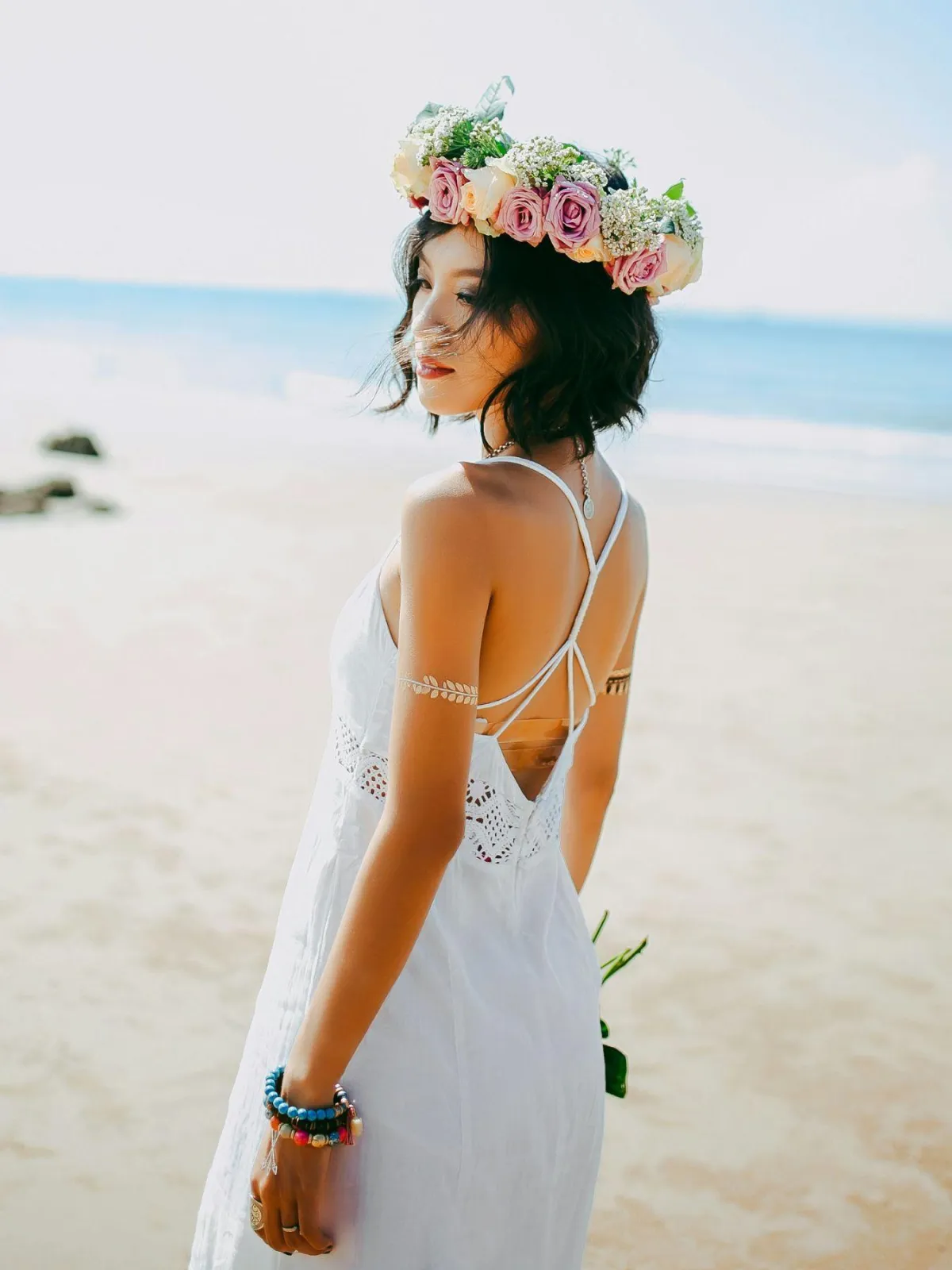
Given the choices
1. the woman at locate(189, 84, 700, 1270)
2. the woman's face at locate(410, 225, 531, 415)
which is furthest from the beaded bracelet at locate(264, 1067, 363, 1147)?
the woman's face at locate(410, 225, 531, 415)

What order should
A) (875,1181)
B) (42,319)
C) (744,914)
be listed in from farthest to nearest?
1. (42,319)
2. (744,914)
3. (875,1181)

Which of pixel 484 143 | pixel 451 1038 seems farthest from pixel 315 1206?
pixel 484 143

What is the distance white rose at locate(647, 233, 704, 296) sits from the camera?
69.2 inches

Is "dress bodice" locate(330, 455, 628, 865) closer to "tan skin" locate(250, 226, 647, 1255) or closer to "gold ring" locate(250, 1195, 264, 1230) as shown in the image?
"tan skin" locate(250, 226, 647, 1255)

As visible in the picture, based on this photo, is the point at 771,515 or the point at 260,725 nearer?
the point at 260,725

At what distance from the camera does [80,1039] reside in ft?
12.5

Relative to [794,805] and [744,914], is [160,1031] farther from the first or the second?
→ [794,805]

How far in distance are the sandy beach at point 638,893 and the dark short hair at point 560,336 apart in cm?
235

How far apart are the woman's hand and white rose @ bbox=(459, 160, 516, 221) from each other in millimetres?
1232

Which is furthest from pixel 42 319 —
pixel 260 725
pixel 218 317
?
pixel 260 725

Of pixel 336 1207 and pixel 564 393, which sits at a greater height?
pixel 564 393

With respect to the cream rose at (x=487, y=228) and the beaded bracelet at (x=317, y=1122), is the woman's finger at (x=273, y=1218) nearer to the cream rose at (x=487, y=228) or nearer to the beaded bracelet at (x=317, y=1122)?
the beaded bracelet at (x=317, y=1122)

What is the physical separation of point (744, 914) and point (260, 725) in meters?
2.87

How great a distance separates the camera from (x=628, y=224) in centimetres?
166
